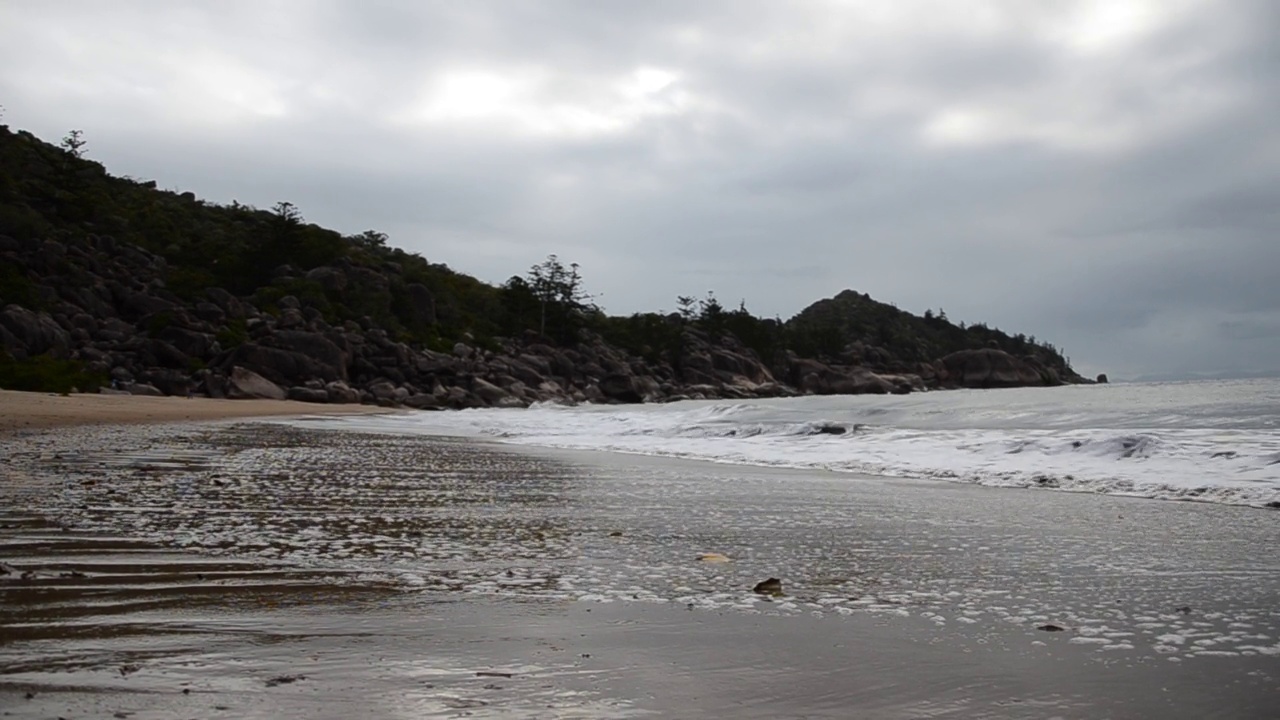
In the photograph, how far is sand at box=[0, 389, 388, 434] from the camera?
1491 cm

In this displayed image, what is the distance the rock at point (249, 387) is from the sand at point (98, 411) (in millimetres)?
7591

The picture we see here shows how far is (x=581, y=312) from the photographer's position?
79375 mm

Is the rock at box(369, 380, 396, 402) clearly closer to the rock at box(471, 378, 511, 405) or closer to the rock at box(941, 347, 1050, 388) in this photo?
the rock at box(471, 378, 511, 405)

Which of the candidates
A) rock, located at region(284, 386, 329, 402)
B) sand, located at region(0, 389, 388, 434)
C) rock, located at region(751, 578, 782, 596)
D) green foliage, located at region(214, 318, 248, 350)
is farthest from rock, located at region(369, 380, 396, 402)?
rock, located at region(751, 578, 782, 596)

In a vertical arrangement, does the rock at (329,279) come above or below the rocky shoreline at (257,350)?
above

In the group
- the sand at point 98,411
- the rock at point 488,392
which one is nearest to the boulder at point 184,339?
the sand at point 98,411

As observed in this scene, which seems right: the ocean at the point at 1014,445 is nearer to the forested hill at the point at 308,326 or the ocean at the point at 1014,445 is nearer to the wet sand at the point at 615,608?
the wet sand at the point at 615,608

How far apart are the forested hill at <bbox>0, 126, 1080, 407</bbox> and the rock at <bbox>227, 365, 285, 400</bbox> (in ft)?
0.31

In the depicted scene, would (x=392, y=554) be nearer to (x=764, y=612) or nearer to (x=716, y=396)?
(x=764, y=612)

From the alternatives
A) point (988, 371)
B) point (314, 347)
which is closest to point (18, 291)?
point (314, 347)

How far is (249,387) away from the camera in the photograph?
121 ft

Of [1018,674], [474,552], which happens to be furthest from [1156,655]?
[474,552]

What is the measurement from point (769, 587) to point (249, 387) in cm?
3766

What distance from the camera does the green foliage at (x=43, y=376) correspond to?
25.4 meters
